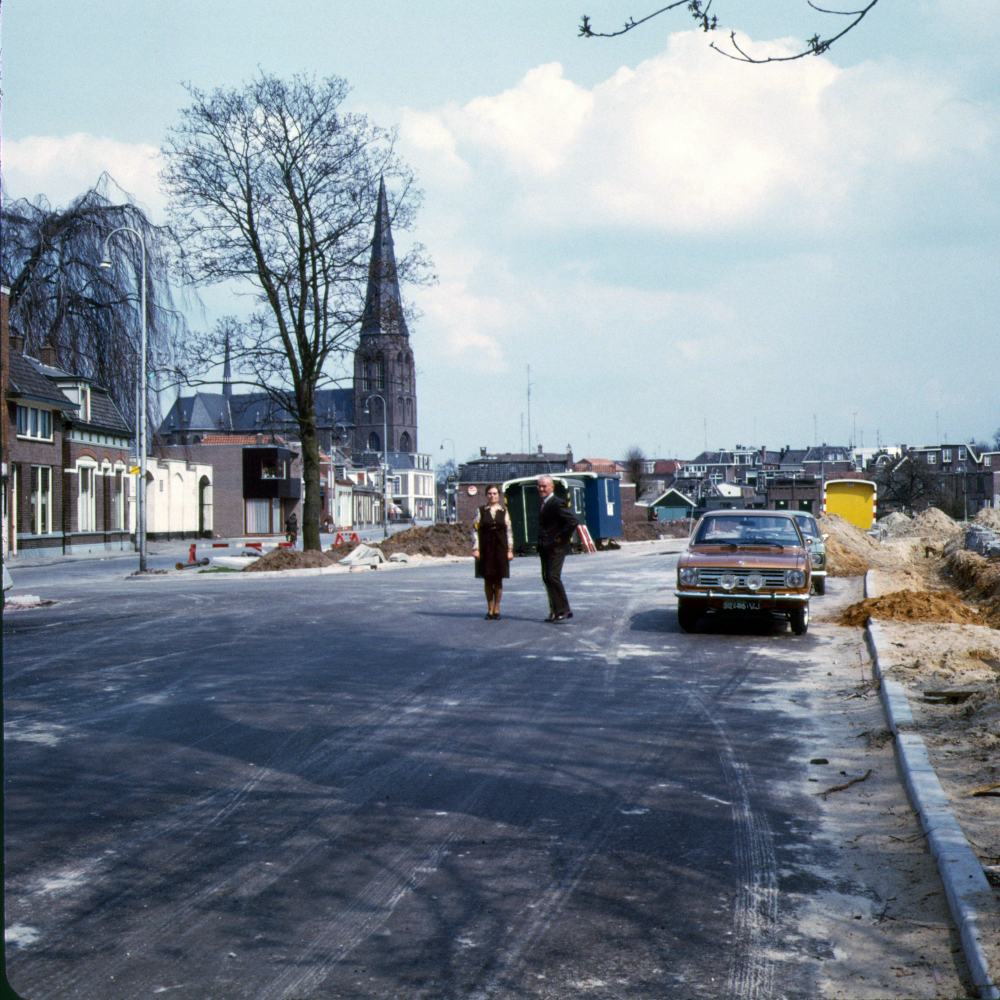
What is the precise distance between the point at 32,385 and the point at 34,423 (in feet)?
5.10

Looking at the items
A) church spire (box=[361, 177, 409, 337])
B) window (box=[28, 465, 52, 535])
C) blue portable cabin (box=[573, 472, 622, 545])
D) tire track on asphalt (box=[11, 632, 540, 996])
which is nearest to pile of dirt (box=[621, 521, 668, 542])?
blue portable cabin (box=[573, 472, 622, 545])

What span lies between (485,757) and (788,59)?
4.51 meters

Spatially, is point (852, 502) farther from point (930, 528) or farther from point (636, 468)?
point (636, 468)

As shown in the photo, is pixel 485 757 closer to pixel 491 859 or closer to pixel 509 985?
pixel 491 859

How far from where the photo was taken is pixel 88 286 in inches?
1565

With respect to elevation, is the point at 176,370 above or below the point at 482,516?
above

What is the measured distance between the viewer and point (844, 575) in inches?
1048

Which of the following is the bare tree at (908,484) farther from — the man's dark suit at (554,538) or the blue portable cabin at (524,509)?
the man's dark suit at (554,538)

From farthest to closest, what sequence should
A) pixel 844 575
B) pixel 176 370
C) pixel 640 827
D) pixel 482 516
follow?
pixel 176 370 → pixel 844 575 → pixel 482 516 → pixel 640 827

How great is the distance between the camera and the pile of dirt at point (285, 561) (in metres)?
29.4

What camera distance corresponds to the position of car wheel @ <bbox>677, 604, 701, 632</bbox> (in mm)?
13930

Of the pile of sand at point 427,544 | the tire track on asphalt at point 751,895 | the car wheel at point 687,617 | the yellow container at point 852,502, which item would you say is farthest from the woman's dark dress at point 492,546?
the yellow container at point 852,502

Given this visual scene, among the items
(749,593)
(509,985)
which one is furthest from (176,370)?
(509,985)

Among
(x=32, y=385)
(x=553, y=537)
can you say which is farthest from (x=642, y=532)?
(x=553, y=537)
